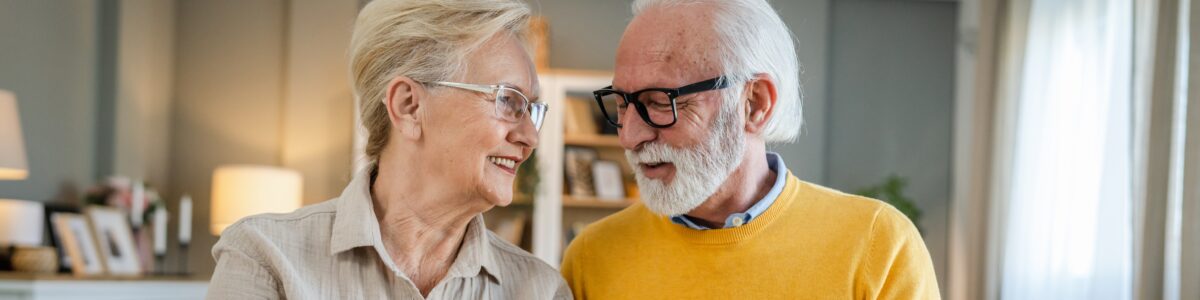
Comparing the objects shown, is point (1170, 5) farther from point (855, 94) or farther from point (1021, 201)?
point (855, 94)

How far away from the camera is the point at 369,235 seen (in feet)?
5.80

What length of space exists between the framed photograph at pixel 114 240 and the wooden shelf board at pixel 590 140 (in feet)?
7.35

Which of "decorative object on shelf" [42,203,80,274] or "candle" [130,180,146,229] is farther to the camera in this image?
"candle" [130,180,146,229]

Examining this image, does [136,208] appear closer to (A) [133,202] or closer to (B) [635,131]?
(A) [133,202]

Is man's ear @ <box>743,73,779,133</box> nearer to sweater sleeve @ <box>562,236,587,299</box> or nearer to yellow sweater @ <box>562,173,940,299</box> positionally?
yellow sweater @ <box>562,173,940,299</box>

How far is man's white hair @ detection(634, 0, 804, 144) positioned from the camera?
2.01 meters

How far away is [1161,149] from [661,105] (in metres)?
2.80

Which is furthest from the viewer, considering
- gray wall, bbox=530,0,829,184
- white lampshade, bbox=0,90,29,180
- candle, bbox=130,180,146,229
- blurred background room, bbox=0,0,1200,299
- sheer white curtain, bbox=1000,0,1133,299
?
gray wall, bbox=530,0,829,184

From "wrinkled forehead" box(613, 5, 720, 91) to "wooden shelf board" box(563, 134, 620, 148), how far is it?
442 centimetres

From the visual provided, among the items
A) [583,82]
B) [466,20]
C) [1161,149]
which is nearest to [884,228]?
[466,20]

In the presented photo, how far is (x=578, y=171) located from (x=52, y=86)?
2.58 meters

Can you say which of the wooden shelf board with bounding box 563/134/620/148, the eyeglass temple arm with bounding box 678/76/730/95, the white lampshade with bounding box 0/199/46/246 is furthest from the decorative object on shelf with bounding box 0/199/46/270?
the eyeglass temple arm with bounding box 678/76/730/95

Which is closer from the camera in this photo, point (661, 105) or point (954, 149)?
point (661, 105)

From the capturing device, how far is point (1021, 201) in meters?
5.63
